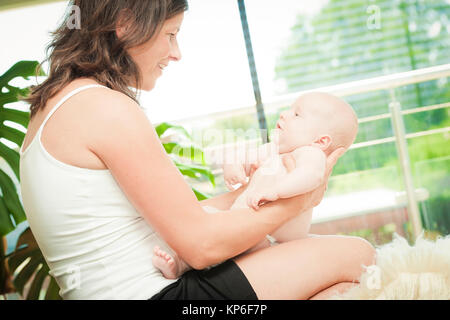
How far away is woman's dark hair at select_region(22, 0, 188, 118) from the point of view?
0.91 metres

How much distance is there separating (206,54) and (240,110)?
40cm

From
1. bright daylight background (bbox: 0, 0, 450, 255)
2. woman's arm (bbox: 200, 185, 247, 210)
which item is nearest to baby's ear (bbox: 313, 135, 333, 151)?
woman's arm (bbox: 200, 185, 247, 210)

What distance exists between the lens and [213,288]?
2.65ft

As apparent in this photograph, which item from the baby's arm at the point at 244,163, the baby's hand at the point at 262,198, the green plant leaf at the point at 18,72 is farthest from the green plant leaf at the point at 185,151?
the baby's hand at the point at 262,198

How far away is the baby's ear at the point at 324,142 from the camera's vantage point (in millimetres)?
1052

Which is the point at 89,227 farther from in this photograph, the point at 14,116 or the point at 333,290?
the point at 14,116

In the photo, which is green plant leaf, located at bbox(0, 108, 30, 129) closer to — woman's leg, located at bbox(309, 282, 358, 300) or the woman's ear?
the woman's ear

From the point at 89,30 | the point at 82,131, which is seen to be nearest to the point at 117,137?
the point at 82,131

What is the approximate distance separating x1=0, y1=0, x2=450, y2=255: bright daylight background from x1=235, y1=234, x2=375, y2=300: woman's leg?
5.78ft

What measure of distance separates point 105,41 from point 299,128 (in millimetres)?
484

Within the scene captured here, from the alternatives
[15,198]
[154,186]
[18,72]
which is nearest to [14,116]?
[18,72]

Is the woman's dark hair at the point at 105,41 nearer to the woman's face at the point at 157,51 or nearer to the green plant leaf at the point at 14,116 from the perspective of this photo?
the woman's face at the point at 157,51
